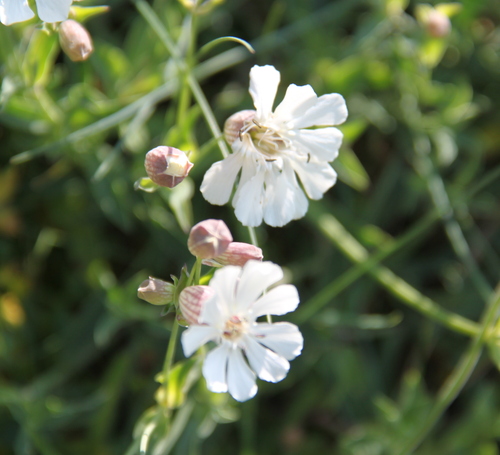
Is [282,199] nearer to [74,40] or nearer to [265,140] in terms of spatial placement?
[265,140]

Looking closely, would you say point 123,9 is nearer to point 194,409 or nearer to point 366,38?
point 366,38

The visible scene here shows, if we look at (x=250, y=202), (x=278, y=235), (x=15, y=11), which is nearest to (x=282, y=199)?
(x=250, y=202)

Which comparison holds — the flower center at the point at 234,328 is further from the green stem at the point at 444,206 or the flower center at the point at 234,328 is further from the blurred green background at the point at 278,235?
the green stem at the point at 444,206

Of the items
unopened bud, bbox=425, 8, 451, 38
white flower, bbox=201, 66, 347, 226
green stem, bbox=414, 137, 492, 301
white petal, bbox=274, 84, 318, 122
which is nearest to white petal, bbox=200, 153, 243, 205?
white flower, bbox=201, 66, 347, 226

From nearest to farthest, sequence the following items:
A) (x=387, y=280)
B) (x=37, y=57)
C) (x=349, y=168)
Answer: (x=37, y=57) → (x=387, y=280) → (x=349, y=168)

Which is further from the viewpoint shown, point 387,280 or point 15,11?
point 387,280

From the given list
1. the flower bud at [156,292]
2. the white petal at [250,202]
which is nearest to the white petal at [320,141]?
the white petal at [250,202]

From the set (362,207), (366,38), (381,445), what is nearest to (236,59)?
(366,38)
